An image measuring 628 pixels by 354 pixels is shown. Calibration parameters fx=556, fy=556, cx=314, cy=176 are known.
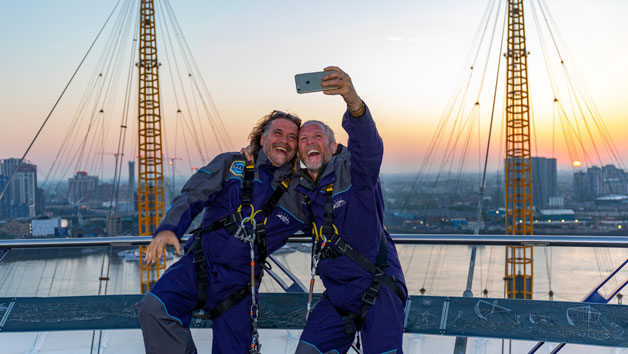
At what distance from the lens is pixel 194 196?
2.35 meters

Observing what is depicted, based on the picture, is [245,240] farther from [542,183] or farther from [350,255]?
[542,183]

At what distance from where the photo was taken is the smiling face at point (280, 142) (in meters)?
2.45

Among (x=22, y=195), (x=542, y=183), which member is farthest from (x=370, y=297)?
(x=22, y=195)

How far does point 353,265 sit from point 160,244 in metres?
0.77

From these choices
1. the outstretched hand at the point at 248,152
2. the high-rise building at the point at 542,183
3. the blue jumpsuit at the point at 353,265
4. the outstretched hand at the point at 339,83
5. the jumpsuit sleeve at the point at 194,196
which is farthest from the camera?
the high-rise building at the point at 542,183

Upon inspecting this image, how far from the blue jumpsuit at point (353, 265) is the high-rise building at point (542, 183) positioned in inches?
1049

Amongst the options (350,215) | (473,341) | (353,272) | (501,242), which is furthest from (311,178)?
(473,341)

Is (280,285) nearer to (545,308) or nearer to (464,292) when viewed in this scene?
(464,292)

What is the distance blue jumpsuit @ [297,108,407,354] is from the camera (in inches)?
84.4

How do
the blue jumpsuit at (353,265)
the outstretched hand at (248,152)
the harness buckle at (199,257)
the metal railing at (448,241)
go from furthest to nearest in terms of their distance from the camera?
the metal railing at (448,241) < the outstretched hand at (248,152) < the harness buckle at (199,257) < the blue jumpsuit at (353,265)

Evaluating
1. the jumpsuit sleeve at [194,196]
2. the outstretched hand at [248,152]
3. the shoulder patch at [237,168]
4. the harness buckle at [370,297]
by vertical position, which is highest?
the outstretched hand at [248,152]

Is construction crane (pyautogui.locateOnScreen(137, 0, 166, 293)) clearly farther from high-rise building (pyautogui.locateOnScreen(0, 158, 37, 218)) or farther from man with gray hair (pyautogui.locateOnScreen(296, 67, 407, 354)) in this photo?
man with gray hair (pyautogui.locateOnScreen(296, 67, 407, 354))

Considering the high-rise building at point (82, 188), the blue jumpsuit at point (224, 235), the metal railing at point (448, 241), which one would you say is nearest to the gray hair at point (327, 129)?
the blue jumpsuit at point (224, 235)

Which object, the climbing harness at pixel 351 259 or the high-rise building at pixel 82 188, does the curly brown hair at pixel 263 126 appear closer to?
the climbing harness at pixel 351 259
